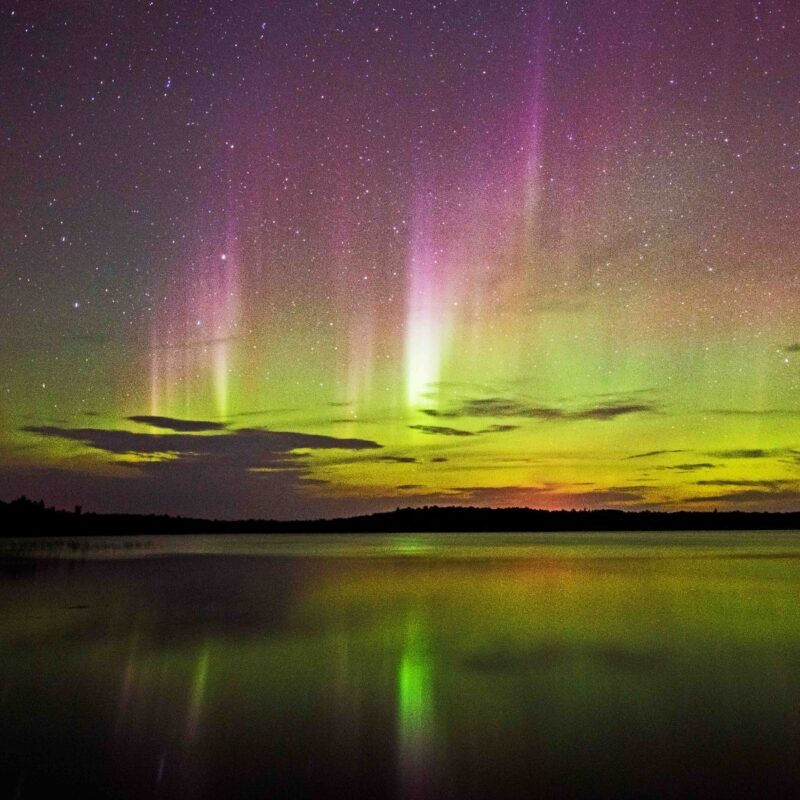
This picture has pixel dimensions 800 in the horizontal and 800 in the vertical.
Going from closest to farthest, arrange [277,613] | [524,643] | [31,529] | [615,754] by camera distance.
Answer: [615,754] → [524,643] → [277,613] → [31,529]

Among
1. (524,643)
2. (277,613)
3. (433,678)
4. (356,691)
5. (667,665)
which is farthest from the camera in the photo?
(277,613)

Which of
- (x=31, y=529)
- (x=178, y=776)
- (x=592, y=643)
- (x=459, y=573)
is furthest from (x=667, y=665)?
(x=31, y=529)

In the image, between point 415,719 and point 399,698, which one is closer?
point 415,719

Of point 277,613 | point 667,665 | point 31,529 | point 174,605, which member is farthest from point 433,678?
point 31,529

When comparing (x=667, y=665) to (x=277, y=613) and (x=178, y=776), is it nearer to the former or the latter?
(x=178, y=776)

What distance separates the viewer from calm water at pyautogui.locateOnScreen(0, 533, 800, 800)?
778cm

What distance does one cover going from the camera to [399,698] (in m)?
11.4

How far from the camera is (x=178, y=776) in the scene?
7699mm

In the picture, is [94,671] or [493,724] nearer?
[493,724]

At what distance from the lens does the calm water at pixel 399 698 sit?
25.5 ft

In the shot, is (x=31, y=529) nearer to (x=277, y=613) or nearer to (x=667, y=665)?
(x=277, y=613)

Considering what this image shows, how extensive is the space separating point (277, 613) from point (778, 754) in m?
15.1

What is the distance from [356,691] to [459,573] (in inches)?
1104

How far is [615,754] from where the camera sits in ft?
28.0
